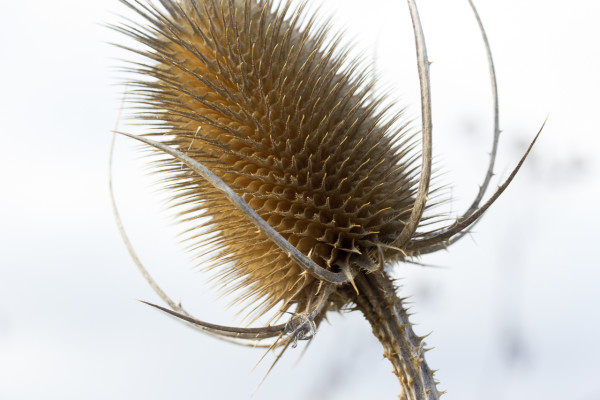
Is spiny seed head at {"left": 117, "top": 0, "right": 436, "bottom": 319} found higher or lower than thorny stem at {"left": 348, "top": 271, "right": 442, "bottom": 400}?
higher

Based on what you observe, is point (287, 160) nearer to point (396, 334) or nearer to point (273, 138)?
point (273, 138)

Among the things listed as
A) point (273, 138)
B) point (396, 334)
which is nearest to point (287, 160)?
point (273, 138)

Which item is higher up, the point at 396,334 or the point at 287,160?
the point at 287,160

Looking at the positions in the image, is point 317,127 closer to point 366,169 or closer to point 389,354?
point 366,169

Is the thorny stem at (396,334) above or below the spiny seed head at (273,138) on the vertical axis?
below

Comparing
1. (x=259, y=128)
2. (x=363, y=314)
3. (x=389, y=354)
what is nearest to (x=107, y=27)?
(x=259, y=128)
